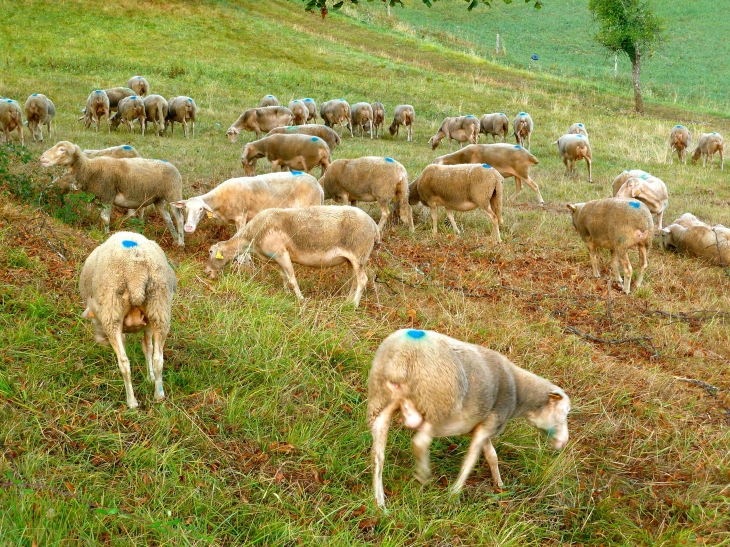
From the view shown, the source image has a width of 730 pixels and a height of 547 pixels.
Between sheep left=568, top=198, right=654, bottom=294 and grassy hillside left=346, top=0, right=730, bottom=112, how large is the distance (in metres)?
30.9

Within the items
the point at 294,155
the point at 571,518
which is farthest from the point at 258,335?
the point at 294,155

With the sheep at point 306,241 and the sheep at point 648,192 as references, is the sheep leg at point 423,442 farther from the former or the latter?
the sheep at point 648,192

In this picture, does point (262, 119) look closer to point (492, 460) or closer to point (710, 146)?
point (710, 146)

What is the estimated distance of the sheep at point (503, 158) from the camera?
45.7 ft

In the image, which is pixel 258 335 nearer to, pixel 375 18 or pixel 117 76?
pixel 117 76

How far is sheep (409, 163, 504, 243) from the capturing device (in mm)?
10922

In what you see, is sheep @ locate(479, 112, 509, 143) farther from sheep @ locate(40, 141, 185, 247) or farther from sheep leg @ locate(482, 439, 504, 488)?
sheep leg @ locate(482, 439, 504, 488)

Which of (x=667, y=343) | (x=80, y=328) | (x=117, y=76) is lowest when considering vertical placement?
(x=117, y=76)

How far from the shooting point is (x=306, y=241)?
24.2ft

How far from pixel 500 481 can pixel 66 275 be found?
13.6ft

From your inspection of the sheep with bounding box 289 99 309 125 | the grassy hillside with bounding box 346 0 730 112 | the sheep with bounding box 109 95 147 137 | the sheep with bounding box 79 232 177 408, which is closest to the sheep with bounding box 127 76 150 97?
the sheep with bounding box 109 95 147 137

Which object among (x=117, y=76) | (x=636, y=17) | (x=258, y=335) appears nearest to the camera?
(x=258, y=335)

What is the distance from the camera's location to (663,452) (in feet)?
16.7

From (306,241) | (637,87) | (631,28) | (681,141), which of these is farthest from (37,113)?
(631,28)
